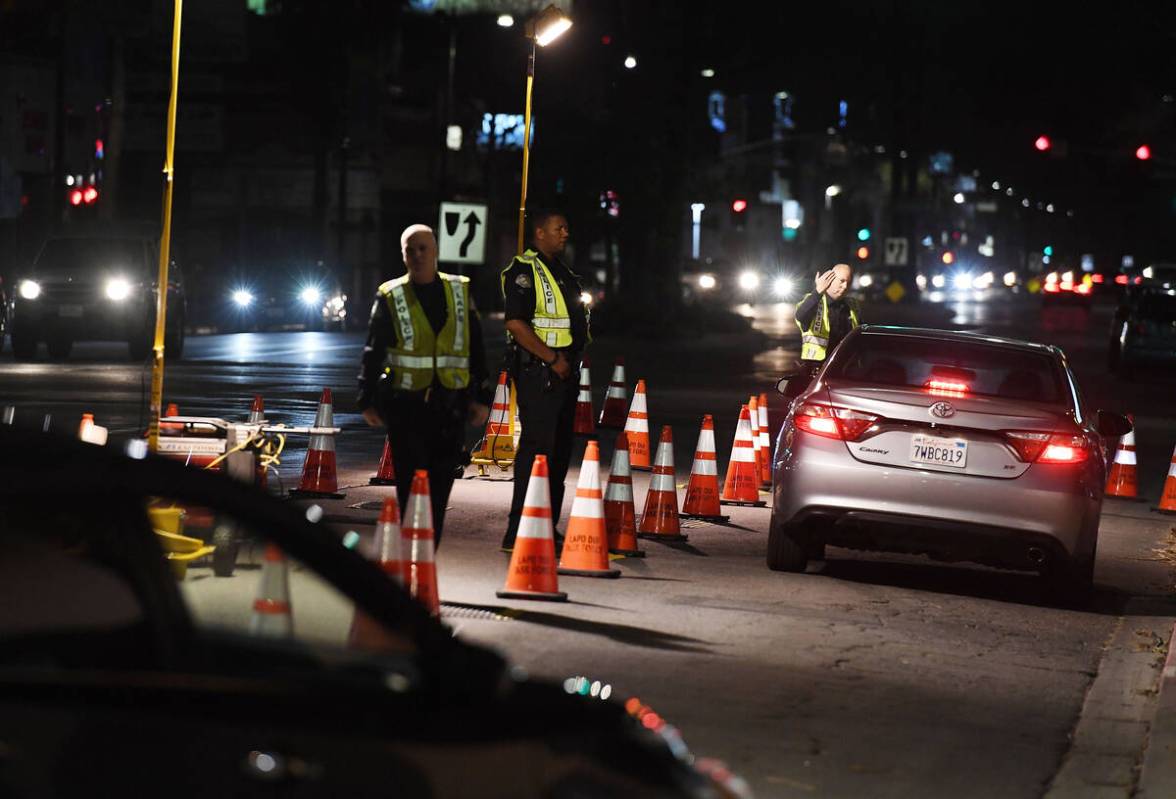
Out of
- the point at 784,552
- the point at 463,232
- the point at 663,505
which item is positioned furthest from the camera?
the point at 463,232

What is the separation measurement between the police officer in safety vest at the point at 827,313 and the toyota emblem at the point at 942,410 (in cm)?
712

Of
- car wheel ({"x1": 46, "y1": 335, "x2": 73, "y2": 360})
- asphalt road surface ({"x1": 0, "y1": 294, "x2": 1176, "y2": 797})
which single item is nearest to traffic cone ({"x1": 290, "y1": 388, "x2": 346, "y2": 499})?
asphalt road surface ({"x1": 0, "y1": 294, "x2": 1176, "y2": 797})

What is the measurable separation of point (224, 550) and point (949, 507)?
7525 mm

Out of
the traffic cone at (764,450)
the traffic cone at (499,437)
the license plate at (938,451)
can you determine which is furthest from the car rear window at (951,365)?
the traffic cone at (764,450)

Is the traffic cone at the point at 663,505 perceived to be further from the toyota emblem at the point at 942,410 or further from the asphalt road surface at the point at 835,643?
the toyota emblem at the point at 942,410

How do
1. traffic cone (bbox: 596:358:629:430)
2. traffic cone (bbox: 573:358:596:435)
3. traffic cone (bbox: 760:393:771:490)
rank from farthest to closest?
traffic cone (bbox: 596:358:629:430), traffic cone (bbox: 573:358:596:435), traffic cone (bbox: 760:393:771:490)

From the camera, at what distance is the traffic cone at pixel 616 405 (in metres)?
22.2

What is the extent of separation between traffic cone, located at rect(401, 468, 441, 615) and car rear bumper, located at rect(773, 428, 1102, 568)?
2.95 metres

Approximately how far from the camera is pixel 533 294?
11.7m

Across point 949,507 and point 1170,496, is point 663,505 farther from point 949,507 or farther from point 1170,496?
point 1170,496

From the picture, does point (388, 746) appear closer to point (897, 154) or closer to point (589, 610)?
point (589, 610)

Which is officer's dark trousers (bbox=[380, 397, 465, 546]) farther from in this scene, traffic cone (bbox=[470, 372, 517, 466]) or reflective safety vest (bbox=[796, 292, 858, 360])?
reflective safety vest (bbox=[796, 292, 858, 360])

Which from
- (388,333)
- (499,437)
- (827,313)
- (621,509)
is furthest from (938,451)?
(827,313)

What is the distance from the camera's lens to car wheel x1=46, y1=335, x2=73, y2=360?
31625 millimetres
